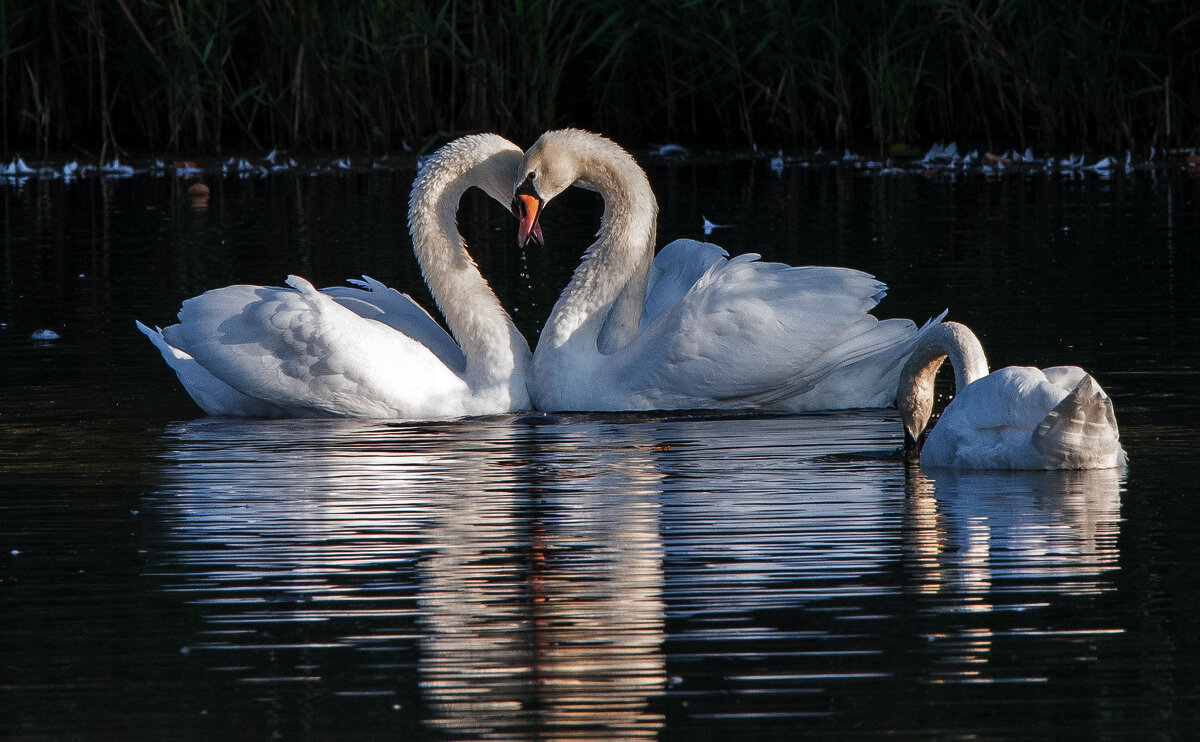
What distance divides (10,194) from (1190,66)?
34.4ft

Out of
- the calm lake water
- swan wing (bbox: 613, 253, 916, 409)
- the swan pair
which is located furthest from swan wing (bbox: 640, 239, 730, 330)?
the calm lake water

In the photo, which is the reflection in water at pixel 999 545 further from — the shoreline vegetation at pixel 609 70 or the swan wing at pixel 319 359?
the shoreline vegetation at pixel 609 70

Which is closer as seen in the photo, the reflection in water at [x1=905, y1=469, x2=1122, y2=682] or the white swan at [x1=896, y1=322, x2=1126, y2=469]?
the reflection in water at [x1=905, y1=469, x2=1122, y2=682]

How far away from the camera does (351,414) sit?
315 inches

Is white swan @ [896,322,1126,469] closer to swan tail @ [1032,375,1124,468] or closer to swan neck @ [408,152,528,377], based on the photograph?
swan tail @ [1032,375,1124,468]

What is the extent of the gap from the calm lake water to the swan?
0.57ft

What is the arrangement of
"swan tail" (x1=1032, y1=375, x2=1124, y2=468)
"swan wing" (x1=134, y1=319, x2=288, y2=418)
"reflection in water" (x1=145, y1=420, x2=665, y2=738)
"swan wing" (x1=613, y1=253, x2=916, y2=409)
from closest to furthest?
"reflection in water" (x1=145, y1=420, x2=665, y2=738) → "swan tail" (x1=1032, y1=375, x2=1124, y2=468) → "swan wing" (x1=613, y1=253, x2=916, y2=409) → "swan wing" (x1=134, y1=319, x2=288, y2=418)

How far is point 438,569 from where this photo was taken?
5.09 m

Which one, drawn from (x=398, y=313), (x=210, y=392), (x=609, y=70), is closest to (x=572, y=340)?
(x=398, y=313)

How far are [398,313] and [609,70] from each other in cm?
1231

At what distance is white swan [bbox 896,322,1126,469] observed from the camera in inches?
237

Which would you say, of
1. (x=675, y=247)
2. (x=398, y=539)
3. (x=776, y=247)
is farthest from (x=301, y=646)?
(x=776, y=247)

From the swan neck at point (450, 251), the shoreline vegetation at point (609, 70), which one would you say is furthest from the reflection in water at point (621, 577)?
the shoreline vegetation at point (609, 70)

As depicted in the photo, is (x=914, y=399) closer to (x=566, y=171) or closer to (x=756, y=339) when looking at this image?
(x=756, y=339)
